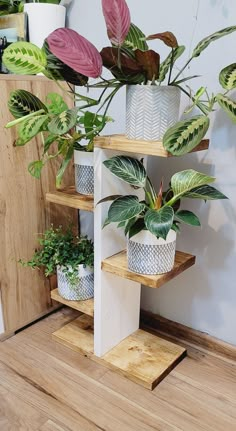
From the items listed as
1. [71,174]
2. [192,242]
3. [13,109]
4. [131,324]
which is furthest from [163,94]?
[131,324]

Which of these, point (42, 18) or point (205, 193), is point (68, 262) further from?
point (42, 18)

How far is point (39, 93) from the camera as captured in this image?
1.31 meters

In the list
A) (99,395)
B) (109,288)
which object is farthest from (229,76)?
(99,395)

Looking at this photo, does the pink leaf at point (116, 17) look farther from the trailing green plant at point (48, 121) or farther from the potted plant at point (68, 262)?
the potted plant at point (68, 262)

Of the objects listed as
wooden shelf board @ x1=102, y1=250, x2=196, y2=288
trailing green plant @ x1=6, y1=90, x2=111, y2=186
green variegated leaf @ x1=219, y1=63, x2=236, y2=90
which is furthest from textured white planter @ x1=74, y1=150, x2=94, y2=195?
green variegated leaf @ x1=219, y1=63, x2=236, y2=90

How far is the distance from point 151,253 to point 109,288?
27 cm

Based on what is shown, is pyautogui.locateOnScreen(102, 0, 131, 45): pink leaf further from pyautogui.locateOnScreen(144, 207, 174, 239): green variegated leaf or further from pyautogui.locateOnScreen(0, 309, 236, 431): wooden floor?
pyautogui.locateOnScreen(0, 309, 236, 431): wooden floor

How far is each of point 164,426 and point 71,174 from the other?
0.97 meters

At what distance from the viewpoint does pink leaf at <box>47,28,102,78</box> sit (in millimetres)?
791

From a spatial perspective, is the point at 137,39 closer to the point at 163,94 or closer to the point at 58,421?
the point at 163,94

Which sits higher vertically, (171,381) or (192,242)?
(192,242)

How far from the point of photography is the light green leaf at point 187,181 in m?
0.93

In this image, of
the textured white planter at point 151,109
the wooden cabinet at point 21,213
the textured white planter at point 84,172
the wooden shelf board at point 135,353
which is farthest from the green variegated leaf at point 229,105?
the wooden shelf board at point 135,353

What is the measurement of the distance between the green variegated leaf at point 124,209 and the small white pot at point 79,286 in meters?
0.38
